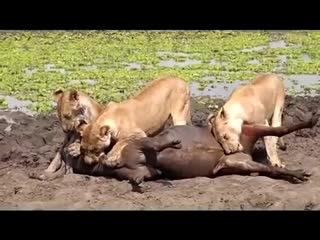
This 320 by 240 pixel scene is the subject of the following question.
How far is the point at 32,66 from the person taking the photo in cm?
1000

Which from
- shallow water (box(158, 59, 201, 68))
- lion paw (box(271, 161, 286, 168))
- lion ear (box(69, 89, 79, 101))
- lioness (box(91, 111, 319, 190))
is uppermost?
lion ear (box(69, 89, 79, 101))

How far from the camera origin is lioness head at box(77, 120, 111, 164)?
7055 millimetres

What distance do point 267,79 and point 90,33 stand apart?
11.5ft

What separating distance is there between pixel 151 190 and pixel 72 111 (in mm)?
999

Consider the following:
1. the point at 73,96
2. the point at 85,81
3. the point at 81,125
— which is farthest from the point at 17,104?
the point at 81,125

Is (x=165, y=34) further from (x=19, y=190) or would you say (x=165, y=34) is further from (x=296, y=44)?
(x=19, y=190)

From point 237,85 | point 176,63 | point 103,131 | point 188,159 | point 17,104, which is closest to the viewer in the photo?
point 103,131

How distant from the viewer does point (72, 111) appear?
7406 mm

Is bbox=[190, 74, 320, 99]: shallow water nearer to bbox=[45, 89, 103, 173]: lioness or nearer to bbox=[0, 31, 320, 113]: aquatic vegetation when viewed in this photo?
bbox=[0, 31, 320, 113]: aquatic vegetation

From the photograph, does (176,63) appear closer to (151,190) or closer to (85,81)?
(85,81)

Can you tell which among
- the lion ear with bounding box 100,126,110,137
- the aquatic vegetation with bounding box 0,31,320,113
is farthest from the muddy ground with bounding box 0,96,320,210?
the aquatic vegetation with bounding box 0,31,320,113

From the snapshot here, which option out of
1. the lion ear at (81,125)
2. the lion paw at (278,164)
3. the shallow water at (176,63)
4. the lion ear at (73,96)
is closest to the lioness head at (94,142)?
the lion ear at (81,125)

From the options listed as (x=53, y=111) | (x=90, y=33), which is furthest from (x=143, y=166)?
(x=90, y=33)

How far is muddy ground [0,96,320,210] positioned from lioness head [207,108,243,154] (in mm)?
238
